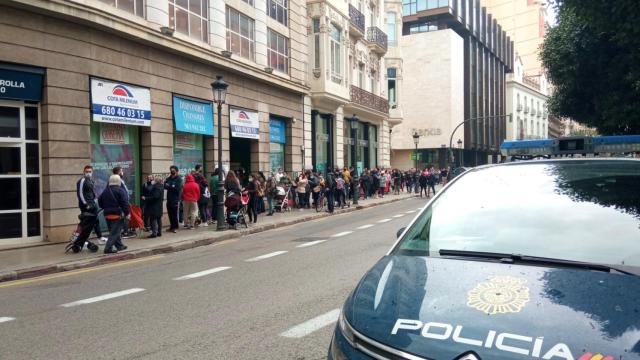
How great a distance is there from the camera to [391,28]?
140 ft

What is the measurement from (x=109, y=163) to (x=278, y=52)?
1208 centimetres

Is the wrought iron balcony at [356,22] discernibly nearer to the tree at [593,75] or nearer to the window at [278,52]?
the window at [278,52]

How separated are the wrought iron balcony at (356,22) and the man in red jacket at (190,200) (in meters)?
19.9

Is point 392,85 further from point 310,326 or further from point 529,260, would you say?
point 529,260

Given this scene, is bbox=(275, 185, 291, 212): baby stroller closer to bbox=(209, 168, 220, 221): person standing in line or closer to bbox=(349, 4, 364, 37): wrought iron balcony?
bbox=(209, 168, 220, 221): person standing in line

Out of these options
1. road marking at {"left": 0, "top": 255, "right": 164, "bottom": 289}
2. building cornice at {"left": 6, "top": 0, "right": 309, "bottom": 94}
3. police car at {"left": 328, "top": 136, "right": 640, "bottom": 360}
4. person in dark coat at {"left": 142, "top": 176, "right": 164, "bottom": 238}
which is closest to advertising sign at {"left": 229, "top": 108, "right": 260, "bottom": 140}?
building cornice at {"left": 6, "top": 0, "right": 309, "bottom": 94}

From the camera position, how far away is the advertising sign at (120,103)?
46.8 ft

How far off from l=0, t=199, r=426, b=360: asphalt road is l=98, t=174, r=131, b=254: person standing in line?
910 mm

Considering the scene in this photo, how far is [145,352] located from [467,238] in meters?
3.19

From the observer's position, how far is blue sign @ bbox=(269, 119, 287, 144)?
80.3 ft

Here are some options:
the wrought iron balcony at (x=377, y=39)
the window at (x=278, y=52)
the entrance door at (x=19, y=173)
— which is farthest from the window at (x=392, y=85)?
the entrance door at (x=19, y=173)

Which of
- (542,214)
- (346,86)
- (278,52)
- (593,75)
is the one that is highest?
(278,52)

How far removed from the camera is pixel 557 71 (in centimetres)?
2378

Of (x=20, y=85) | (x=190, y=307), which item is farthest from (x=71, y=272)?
(x=20, y=85)
